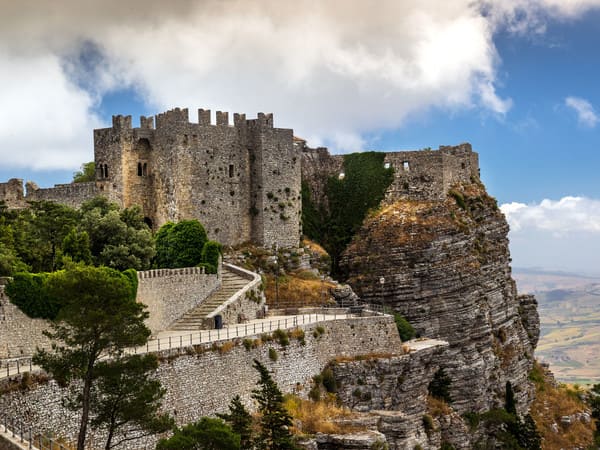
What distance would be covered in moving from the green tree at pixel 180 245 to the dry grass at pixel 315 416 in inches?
495

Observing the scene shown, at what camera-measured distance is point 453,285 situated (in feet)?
224

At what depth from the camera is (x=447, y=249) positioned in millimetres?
69438

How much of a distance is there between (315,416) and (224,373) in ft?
21.1

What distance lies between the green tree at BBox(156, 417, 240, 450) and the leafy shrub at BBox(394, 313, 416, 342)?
1203 inches

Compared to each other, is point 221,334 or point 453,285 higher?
point 453,285

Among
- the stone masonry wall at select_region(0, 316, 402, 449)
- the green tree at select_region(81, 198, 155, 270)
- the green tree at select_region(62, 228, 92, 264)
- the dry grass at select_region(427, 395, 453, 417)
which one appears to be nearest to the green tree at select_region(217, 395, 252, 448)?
the stone masonry wall at select_region(0, 316, 402, 449)

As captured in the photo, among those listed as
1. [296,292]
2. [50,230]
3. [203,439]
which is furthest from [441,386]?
[203,439]

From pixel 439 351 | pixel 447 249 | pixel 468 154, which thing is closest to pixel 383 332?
pixel 439 351

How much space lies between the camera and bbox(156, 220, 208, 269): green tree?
58.4 meters

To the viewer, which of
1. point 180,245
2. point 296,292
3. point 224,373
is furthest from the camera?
point 296,292

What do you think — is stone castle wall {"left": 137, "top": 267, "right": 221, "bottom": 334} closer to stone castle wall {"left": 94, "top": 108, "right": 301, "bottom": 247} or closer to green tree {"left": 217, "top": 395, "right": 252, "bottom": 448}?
stone castle wall {"left": 94, "top": 108, "right": 301, "bottom": 247}

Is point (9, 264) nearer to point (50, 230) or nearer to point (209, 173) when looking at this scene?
point (50, 230)

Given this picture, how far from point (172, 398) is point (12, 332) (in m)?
7.62

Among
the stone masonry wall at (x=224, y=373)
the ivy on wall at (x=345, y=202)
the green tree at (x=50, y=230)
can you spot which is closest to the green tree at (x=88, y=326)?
the stone masonry wall at (x=224, y=373)
